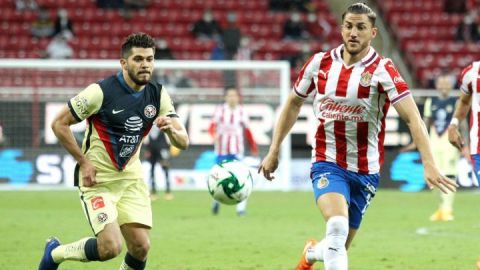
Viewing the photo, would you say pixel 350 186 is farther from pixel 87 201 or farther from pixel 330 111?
pixel 87 201

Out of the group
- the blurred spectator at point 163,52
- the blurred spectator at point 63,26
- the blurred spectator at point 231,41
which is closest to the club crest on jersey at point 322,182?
the blurred spectator at point 163,52

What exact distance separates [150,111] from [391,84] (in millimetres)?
1882

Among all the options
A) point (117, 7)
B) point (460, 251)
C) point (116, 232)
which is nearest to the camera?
point (116, 232)

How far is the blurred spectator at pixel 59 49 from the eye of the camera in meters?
24.5

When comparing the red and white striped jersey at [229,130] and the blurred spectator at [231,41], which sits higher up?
the blurred spectator at [231,41]

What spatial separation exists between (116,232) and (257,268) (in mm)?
2442

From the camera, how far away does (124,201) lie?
26.3 ft

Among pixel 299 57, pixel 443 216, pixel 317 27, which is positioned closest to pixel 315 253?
pixel 443 216

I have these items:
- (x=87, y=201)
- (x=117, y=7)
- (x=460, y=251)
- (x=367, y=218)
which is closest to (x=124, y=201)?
(x=87, y=201)

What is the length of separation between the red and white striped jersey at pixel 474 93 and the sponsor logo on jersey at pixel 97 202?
3.40 meters

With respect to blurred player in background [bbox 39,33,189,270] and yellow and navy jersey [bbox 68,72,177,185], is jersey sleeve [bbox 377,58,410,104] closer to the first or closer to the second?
blurred player in background [bbox 39,33,189,270]

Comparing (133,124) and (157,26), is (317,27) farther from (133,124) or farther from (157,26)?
(133,124)

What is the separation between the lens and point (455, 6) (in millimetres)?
28094

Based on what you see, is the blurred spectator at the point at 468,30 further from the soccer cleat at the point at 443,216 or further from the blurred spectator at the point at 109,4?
the soccer cleat at the point at 443,216
